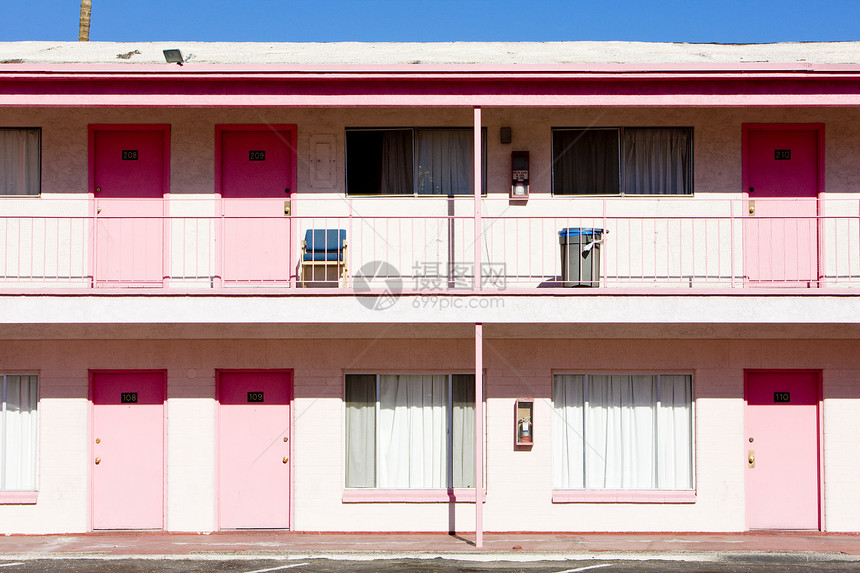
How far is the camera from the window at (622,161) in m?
13.0

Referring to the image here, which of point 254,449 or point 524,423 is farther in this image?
point 254,449

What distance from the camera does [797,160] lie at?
12.8m

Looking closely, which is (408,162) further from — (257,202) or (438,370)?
(438,370)

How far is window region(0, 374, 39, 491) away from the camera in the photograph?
41.2 ft

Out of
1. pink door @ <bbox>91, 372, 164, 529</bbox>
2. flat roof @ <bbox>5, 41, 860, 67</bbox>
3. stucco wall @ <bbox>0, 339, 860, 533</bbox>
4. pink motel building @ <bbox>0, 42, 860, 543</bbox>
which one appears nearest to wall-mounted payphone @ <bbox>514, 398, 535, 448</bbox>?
pink motel building @ <bbox>0, 42, 860, 543</bbox>

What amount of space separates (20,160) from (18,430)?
3.74 meters

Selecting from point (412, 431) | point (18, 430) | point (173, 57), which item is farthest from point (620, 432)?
point (18, 430)

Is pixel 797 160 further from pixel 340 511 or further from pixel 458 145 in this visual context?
pixel 340 511

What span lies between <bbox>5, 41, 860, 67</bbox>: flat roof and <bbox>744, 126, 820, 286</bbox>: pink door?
1146 mm

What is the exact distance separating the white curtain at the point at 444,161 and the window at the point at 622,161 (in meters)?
1.23

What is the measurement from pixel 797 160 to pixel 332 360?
7.00m

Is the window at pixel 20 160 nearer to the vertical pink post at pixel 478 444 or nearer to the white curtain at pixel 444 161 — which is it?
the white curtain at pixel 444 161

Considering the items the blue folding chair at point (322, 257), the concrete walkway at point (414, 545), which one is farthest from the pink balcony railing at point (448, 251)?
the concrete walkway at point (414, 545)

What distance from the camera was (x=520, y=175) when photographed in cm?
1279
